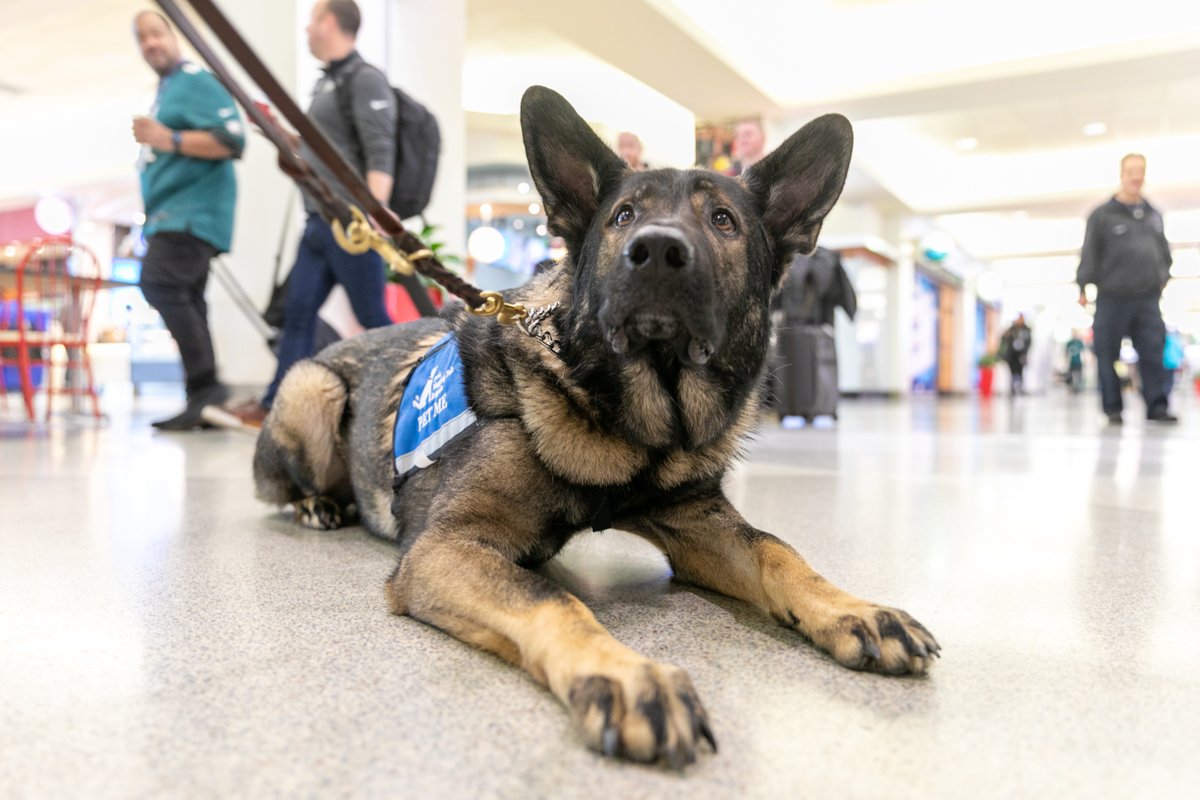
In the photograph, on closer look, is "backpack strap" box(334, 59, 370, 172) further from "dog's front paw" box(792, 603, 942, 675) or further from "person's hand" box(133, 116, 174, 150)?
"dog's front paw" box(792, 603, 942, 675)

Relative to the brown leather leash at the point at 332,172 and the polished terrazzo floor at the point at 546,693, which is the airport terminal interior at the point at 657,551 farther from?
the brown leather leash at the point at 332,172

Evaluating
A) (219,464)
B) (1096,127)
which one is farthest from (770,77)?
(219,464)

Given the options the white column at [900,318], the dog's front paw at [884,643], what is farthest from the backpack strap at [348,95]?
the white column at [900,318]

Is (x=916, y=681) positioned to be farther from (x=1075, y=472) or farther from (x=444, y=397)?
(x=1075, y=472)

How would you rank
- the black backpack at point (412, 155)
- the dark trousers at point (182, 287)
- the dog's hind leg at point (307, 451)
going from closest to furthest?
the dog's hind leg at point (307, 451)
the black backpack at point (412, 155)
the dark trousers at point (182, 287)

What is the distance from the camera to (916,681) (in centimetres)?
130

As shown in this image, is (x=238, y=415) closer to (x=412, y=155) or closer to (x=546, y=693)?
(x=412, y=155)

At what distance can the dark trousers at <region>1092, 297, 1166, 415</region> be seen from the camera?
807 centimetres

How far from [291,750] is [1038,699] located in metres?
1.07

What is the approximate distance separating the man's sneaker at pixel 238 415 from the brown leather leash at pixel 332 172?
8.35 feet

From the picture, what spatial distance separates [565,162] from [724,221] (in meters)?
0.39

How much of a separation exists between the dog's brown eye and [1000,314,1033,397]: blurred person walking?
2244 centimetres

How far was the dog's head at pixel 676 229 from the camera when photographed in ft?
4.92

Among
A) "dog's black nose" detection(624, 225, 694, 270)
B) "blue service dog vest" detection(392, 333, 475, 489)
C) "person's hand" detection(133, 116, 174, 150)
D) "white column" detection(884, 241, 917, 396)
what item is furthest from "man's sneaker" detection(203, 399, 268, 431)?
"white column" detection(884, 241, 917, 396)
